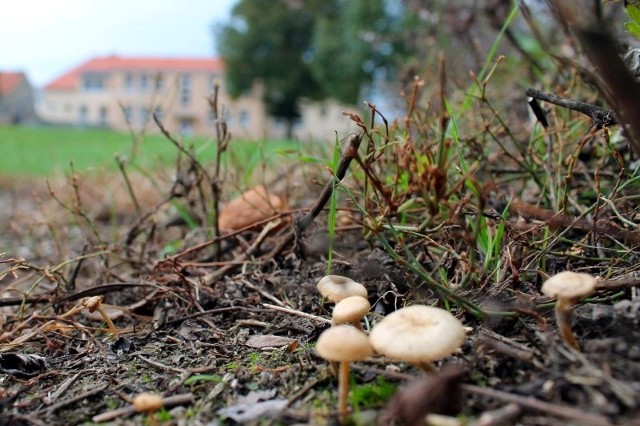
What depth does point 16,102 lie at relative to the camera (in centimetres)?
5456

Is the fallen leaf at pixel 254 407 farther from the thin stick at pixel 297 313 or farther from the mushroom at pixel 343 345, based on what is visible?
the thin stick at pixel 297 313

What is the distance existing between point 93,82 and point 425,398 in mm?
57203

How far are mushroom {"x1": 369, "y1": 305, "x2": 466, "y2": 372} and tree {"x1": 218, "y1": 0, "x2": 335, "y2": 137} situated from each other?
109 ft

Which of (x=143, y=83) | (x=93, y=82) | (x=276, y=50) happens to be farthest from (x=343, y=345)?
(x=93, y=82)

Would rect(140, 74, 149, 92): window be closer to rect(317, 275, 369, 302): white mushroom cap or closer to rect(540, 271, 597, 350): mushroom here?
rect(317, 275, 369, 302): white mushroom cap

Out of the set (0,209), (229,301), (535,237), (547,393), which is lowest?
(0,209)

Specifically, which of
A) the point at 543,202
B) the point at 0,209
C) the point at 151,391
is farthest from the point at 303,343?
the point at 0,209

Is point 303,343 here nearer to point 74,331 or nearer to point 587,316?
point 587,316

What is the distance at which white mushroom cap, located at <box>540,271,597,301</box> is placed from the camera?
0.99 m

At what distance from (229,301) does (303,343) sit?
17.0 inches

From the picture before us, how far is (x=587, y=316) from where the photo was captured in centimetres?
120

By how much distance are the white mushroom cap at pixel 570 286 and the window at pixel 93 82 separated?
56102mm

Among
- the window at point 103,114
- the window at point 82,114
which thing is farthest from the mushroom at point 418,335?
the window at point 82,114

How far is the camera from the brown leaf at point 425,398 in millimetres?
882
